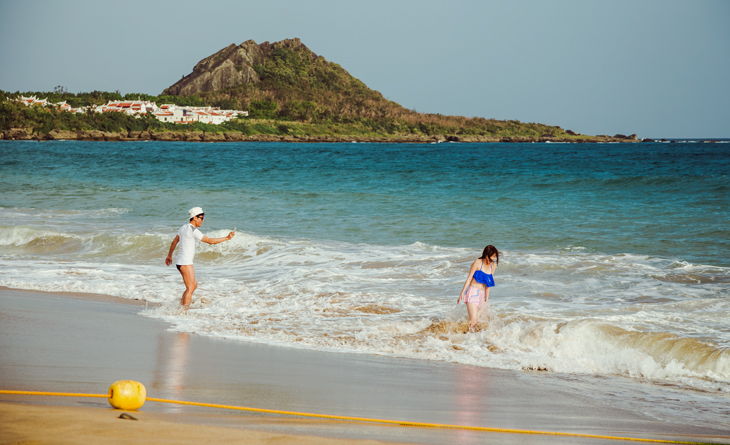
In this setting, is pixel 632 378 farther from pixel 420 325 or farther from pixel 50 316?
pixel 50 316

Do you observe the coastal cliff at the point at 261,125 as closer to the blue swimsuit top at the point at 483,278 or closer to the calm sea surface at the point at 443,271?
the calm sea surface at the point at 443,271

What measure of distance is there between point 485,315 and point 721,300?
4072 mm

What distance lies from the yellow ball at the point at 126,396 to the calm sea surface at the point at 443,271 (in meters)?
3.18

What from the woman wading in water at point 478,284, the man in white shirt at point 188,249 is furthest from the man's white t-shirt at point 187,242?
the woman wading in water at point 478,284

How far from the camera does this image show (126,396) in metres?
4.02

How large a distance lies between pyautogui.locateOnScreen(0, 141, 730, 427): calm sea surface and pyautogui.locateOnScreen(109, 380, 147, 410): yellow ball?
3185mm

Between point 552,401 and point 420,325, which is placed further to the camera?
point 420,325

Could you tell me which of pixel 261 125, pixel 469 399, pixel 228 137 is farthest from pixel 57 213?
pixel 261 125

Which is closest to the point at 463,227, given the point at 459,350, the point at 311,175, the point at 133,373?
the point at 459,350

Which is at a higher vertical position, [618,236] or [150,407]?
[618,236]

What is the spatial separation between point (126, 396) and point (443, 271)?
840cm

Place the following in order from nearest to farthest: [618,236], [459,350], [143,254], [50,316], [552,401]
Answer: [552,401], [459,350], [50,316], [143,254], [618,236]

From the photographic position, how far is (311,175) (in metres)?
39.3

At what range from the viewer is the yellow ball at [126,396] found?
4.02 m
